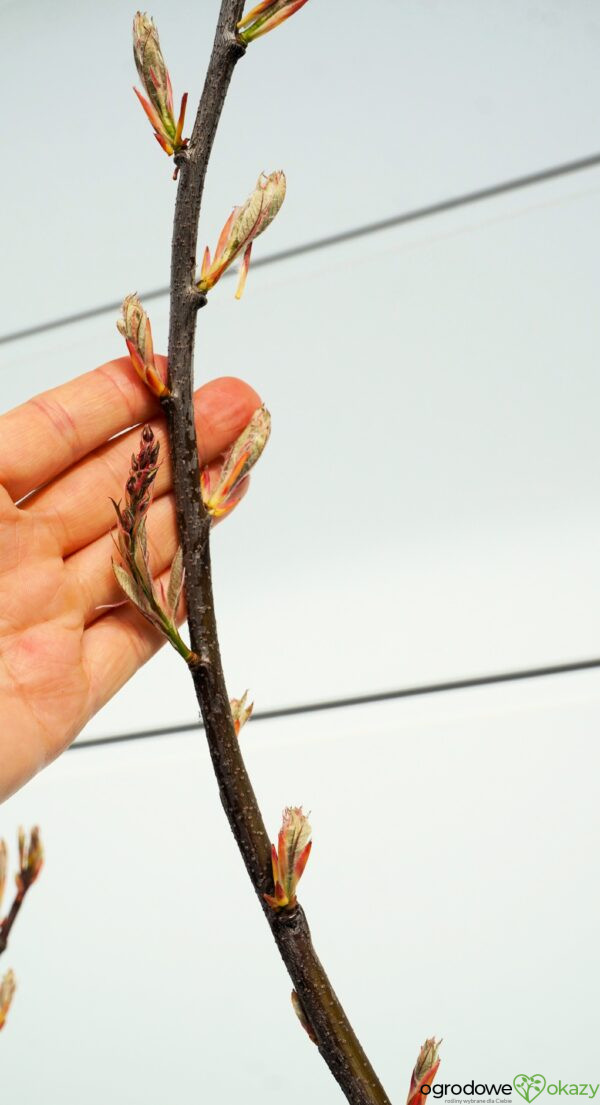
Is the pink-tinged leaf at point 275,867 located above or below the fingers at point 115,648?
below

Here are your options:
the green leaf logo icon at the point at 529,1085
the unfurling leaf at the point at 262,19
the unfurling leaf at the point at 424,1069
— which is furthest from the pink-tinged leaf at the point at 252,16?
the green leaf logo icon at the point at 529,1085

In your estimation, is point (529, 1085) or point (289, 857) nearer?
point (289, 857)

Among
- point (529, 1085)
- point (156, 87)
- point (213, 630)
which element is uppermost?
point (156, 87)

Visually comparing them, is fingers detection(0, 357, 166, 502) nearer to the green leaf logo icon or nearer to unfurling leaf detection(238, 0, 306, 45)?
unfurling leaf detection(238, 0, 306, 45)

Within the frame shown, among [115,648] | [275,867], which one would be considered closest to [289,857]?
[275,867]

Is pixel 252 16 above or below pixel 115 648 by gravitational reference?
above

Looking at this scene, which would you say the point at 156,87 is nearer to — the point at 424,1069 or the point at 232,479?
the point at 232,479

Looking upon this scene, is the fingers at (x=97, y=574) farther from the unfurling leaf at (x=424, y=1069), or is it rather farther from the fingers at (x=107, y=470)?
the unfurling leaf at (x=424, y=1069)
